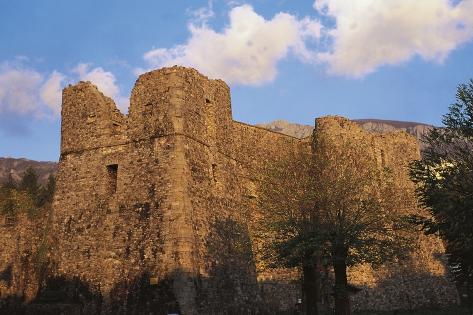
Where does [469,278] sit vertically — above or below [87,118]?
below

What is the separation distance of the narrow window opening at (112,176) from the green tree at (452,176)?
13.4 m

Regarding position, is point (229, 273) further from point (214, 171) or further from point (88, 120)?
point (88, 120)

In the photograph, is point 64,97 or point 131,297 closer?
point 131,297

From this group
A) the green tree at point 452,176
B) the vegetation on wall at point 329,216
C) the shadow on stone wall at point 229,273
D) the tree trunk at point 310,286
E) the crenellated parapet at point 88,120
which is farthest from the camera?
the crenellated parapet at point 88,120

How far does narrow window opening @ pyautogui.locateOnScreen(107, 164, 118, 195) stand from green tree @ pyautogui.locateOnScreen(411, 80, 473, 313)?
13399mm

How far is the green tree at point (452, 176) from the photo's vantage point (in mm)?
18922

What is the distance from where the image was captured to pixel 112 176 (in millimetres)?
24766

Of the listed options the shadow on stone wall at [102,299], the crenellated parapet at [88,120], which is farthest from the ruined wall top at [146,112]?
the shadow on stone wall at [102,299]

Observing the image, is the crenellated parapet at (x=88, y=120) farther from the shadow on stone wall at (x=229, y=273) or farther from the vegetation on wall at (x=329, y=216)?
the vegetation on wall at (x=329, y=216)

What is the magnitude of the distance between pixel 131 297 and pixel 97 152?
7241mm

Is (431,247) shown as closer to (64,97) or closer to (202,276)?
(202,276)

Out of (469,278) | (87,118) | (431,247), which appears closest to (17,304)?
(87,118)

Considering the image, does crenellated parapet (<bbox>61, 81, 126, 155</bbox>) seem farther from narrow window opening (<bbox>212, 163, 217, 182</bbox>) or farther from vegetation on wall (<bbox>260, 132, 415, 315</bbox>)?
vegetation on wall (<bbox>260, 132, 415, 315</bbox>)

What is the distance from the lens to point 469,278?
24656 millimetres
